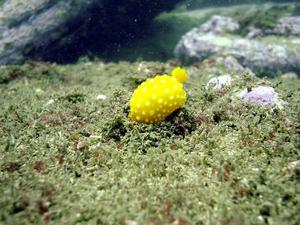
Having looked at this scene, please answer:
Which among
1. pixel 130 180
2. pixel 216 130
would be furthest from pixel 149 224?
pixel 216 130

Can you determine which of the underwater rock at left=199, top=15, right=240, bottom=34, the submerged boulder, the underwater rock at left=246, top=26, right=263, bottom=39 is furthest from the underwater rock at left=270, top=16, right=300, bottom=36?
the underwater rock at left=199, top=15, right=240, bottom=34

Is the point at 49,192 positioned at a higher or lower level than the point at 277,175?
higher

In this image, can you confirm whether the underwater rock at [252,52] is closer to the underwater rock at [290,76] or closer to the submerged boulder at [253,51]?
the submerged boulder at [253,51]

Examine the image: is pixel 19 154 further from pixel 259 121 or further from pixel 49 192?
pixel 259 121

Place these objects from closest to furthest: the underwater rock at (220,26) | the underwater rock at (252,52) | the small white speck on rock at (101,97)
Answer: the small white speck on rock at (101,97) → the underwater rock at (252,52) → the underwater rock at (220,26)

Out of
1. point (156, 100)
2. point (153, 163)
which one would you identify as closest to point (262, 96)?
point (156, 100)

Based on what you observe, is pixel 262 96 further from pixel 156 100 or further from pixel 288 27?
pixel 288 27

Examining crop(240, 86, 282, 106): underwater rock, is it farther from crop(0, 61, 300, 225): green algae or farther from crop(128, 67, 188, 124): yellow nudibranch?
crop(128, 67, 188, 124): yellow nudibranch

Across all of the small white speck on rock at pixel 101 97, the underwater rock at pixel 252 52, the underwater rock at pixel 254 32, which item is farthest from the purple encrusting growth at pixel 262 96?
the underwater rock at pixel 254 32
